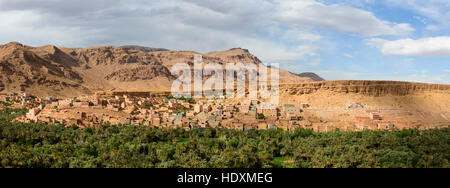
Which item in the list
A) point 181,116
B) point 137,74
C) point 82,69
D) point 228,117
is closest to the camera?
point 228,117

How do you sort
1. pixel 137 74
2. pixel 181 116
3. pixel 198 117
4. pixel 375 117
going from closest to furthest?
pixel 375 117
pixel 181 116
pixel 198 117
pixel 137 74

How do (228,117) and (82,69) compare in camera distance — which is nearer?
(228,117)

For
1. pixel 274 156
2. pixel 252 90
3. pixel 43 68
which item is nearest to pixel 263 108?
pixel 252 90

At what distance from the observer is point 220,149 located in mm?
18047

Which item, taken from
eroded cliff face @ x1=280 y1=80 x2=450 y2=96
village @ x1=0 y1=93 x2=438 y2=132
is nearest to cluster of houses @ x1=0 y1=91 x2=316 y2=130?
village @ x1=0 y1=93 x2=438 y2=132

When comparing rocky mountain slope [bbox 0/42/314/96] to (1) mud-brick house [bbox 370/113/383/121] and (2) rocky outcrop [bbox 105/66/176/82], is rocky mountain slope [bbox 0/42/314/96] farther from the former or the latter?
(1) mud-brick house [bbox 370/113/383/121]

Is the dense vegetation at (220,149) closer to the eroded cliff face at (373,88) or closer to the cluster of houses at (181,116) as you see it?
the cluster of houses at (181,116)

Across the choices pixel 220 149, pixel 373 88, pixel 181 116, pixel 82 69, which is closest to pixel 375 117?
pixel 373 88

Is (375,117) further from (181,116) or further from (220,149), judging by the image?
(181,116)

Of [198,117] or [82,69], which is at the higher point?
[82,69]

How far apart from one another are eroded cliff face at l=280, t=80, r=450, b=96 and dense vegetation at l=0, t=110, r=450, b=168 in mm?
8285

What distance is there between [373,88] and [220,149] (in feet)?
53.2
